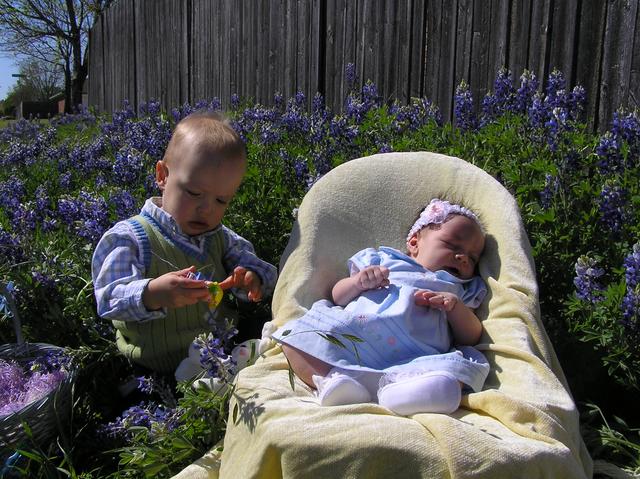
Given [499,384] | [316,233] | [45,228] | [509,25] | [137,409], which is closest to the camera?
[499,384]

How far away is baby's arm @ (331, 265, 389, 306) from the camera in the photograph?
9.76ft

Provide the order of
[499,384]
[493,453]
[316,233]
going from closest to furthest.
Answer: [493,453], [499,384], [316,233]

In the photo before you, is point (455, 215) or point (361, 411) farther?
point (455, 215)

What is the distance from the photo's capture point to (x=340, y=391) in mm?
2443

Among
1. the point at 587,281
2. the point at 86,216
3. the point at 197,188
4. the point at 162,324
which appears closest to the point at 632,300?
the point at 587,281

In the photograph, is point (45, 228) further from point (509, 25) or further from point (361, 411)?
point (509, 25)

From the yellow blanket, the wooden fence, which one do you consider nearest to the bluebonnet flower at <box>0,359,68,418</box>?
the yellow blanket

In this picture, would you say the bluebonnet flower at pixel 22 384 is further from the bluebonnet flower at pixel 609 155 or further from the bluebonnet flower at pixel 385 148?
the bluebonnet flower at pixel 609 155

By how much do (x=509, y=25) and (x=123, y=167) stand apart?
10.9 ft

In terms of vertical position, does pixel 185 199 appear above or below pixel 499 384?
above

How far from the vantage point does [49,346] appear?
3270 mm

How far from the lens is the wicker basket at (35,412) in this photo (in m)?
2.77

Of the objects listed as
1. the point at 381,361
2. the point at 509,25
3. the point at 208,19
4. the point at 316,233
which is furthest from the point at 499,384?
the point at 208,19

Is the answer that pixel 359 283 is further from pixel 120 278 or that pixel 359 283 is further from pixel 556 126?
pixel 556 126
